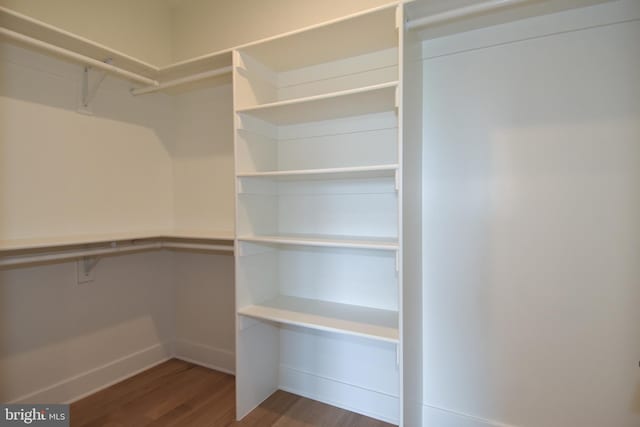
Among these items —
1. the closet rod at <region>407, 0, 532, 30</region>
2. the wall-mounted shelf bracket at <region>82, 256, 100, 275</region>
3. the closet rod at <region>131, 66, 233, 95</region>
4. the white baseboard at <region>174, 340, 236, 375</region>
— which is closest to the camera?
the closet rod at <region>407, 0, 532, 30</region>

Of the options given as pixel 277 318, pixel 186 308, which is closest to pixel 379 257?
pixel 277 318

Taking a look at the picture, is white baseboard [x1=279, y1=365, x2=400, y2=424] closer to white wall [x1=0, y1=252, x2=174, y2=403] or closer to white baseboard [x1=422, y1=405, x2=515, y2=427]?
white baseboard [x1=422, y1=405, x2=515, y2=427]

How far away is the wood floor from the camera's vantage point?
6.18 feet

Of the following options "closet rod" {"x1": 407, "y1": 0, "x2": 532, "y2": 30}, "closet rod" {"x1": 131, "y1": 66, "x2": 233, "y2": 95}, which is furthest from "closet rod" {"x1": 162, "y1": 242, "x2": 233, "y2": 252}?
"closet rod" {"x1": 407, "y1": 0, "x2": 532, "y2": 30}

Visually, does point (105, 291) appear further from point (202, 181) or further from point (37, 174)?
point (202, 181)

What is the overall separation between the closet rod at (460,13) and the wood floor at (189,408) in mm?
2162

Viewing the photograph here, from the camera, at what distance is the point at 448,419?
5.82 feet

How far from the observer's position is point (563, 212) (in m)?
1.53

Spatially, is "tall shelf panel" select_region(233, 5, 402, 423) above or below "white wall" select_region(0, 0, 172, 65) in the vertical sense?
below

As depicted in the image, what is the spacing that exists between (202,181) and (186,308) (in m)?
1.07

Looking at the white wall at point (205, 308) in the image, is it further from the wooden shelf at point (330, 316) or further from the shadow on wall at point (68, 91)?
the shadow on wall at point (68, 91)

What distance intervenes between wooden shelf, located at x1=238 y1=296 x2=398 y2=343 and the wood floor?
0.65 metres

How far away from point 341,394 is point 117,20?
9.85 feet

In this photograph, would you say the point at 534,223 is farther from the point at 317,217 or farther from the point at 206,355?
the point at 206,355
